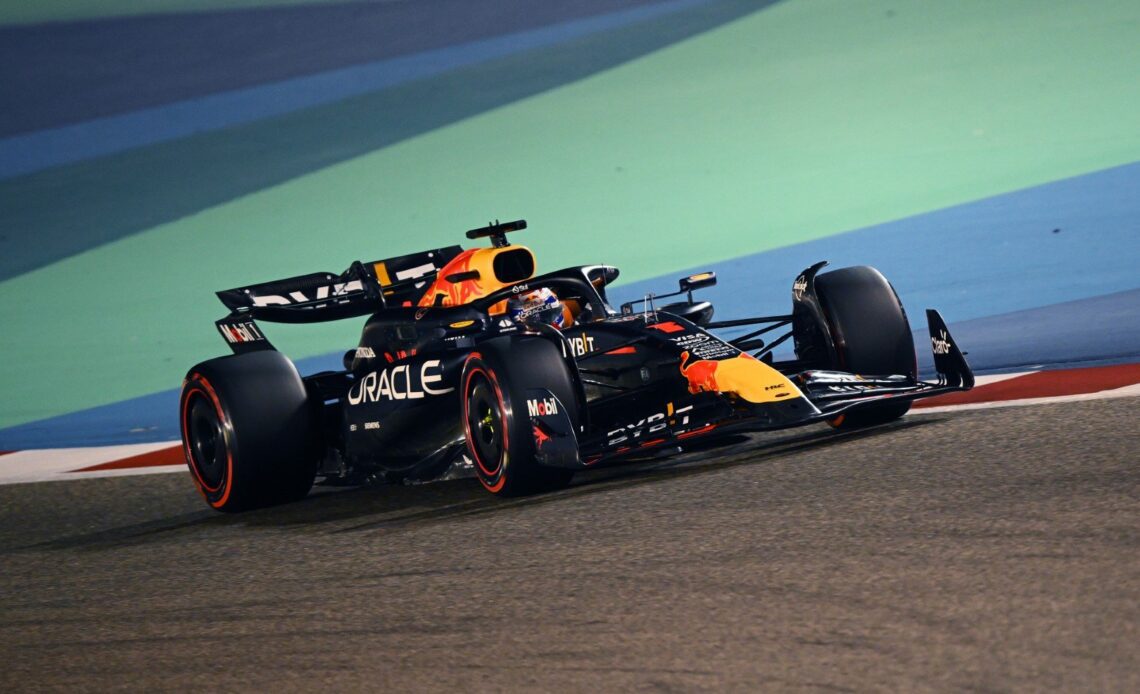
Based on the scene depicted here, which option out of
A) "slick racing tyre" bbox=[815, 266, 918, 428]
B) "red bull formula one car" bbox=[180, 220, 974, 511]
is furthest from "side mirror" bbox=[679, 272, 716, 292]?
"slick racing tyre" bbox=[815, 266, 918, 428]

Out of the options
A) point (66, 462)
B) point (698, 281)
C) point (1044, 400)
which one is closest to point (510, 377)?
point (698, 281)

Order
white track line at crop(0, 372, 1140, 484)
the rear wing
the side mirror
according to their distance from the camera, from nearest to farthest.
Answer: the side mirror < the rear wing < white track line at crop(0, 372, 1140, 484)

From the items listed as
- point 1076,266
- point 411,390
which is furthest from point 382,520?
point 1076,266

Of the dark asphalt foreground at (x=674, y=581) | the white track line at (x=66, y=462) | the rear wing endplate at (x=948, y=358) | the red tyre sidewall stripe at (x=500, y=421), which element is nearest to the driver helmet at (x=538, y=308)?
the dark asphalt foreground at (x=674, y=581)

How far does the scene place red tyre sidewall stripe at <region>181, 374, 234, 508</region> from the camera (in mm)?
7500

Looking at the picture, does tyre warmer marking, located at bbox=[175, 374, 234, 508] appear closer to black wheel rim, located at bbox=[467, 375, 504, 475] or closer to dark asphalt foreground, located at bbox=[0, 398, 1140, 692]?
dark asphalt foreground, located at bbox=[0, 398, 1140, 692]

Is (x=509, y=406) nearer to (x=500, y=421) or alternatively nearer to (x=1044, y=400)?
(x=500, y=421)

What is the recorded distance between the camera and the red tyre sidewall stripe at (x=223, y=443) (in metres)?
7.50

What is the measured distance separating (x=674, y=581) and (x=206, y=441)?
3.67 m

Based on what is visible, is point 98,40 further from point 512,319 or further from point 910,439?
point 910,439

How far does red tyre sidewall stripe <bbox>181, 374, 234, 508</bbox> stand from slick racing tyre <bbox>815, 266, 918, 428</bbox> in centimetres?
274

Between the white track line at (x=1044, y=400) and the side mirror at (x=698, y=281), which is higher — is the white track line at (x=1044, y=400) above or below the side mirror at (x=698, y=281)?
below

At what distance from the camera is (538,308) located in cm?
778

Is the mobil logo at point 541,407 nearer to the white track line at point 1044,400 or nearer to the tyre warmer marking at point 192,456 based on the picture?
→ the tyre warmer marking at point 192,456
